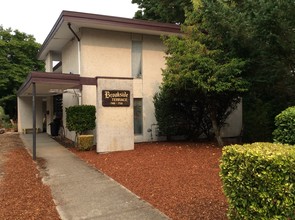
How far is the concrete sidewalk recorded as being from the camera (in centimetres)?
485

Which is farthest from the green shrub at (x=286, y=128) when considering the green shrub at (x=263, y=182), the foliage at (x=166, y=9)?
the foliage at (x=166, y=9)

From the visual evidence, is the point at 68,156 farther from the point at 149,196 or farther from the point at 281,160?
the point at 281,160

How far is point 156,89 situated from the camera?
14.6 m

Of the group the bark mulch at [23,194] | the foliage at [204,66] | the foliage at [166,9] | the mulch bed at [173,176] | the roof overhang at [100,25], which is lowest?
the bark mulch at [23,194]

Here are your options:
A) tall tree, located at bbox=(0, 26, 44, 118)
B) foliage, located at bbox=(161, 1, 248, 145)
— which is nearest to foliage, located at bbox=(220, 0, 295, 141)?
foliage, located at bbox=(161, 1, 248, 145)

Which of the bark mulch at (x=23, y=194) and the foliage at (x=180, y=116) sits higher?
the foliage at (x=180, y=116)

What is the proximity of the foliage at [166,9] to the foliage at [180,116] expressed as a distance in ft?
23.3

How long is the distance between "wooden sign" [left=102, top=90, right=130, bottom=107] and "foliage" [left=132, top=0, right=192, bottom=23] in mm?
9036

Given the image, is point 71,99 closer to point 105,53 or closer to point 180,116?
point 105,53

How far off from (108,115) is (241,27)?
5728mm

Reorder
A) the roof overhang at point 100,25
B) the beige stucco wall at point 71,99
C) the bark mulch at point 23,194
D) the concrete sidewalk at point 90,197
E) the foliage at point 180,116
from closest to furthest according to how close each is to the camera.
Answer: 1. the concrete sidewalk at point 90,197
2. the bark mulch at point 23,194
3. the roof overhang at point 100,25
4. the foliage at point 180,116
5. the beige stucco wall at point 71,99

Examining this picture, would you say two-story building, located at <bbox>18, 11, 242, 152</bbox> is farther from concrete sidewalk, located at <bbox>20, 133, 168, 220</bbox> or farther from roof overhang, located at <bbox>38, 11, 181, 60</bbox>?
concrete sidewalk, located at <bbox>20, 133, 168, 220</bbox>

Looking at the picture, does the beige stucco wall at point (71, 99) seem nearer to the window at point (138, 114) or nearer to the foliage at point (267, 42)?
the window at point (138, 114)

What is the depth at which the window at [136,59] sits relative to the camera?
46.2 feet
